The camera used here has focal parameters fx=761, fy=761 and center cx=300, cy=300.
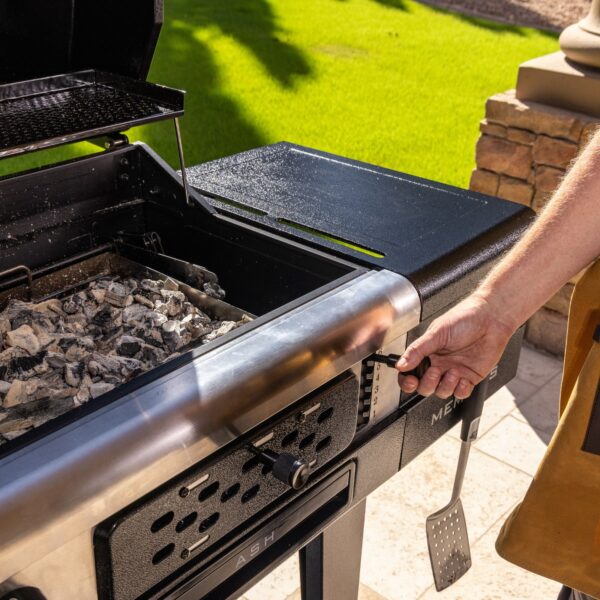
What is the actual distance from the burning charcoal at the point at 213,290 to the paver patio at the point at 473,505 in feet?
3.56

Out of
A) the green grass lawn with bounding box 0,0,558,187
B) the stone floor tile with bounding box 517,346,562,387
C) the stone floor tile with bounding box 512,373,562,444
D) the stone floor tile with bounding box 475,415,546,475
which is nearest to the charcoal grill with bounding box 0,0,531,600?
the stone floor tile with bounding box 475,415,546,475

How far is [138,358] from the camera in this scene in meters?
1.23

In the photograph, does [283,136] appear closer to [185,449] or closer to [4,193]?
[4,193]

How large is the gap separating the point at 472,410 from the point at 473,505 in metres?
1.02

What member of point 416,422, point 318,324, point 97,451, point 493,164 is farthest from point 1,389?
point 493,164

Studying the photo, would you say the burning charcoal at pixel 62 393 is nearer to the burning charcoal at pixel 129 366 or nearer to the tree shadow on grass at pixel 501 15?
the burning charcoal at pixel 129 366

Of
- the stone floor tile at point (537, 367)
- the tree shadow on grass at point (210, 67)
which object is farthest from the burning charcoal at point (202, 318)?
the tree shadow on grass at point (210, 67)

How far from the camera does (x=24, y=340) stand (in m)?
1.21

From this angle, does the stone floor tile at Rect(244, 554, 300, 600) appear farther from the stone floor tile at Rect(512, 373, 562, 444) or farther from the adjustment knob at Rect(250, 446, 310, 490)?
the adjustment knob at Rect(250, 446, 310, 490)

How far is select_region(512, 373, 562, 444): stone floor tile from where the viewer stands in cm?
276

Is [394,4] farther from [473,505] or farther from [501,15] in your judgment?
[473,505]

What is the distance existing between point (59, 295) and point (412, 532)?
4.63 feet

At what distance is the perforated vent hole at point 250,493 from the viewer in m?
1.05

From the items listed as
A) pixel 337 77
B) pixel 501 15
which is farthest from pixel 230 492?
pixel 501 15
